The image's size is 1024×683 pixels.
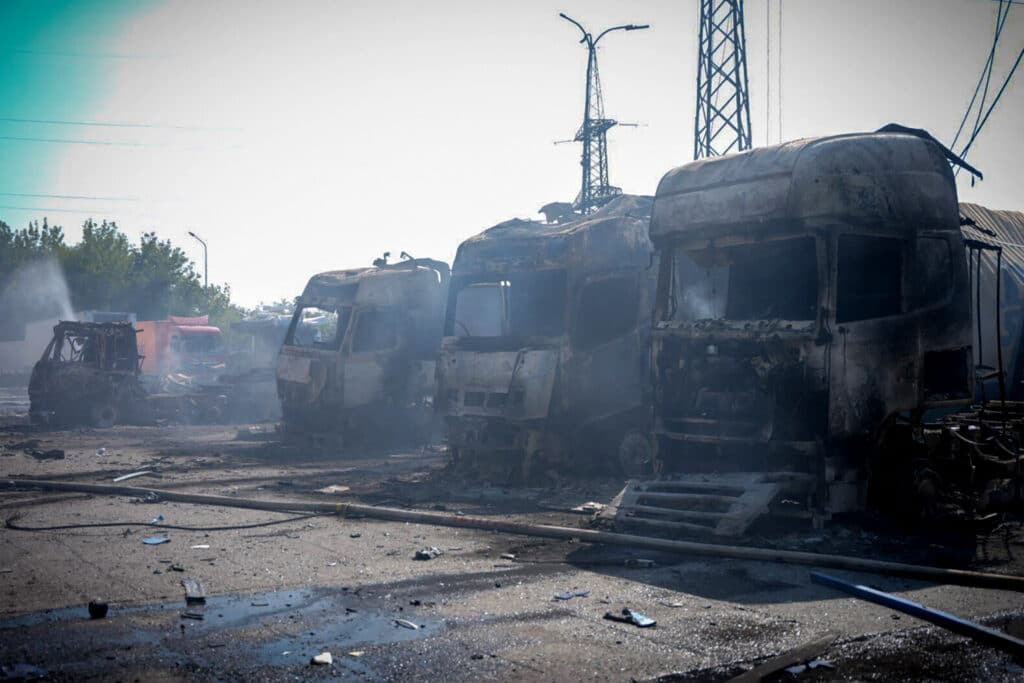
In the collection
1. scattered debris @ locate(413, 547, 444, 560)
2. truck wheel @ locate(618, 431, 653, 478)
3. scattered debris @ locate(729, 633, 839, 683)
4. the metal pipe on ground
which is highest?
truck wheel @ locate(618, 431, 653, 478)

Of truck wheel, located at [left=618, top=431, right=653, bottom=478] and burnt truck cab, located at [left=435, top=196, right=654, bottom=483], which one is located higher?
burnt truck cab, located at [left=435, top=196, right=654, bottom=483]

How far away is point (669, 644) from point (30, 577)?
4.29 meters

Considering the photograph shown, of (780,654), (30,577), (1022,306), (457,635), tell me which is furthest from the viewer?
(1022,306)

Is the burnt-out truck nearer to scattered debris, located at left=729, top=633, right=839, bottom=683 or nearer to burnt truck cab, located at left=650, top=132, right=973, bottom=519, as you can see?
burnt truck cab, located at left=650, top=132, right=973, bottom=519

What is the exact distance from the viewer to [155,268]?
2073 inches

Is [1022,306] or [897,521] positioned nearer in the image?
[897,521]

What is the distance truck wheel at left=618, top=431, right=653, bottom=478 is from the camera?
11.1 metres

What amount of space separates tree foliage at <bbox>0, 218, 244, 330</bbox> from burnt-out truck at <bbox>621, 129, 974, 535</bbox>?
1885 inches

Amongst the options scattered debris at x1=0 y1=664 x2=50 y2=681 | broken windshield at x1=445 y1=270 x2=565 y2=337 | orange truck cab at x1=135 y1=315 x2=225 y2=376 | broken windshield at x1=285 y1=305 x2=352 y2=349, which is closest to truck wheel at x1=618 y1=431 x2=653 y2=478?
broken windshield at x1=445 y1=270 x2=565 y2=337

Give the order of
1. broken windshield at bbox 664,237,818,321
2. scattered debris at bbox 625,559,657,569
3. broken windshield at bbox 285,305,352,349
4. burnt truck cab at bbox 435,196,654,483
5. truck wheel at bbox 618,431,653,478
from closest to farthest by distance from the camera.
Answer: scattered debris at bbox 625,559,657,569, broken windshield at bbox 664,237,818,321, burnt truck cab at bbox 435,196,654,483, truck wheel at bbox 618,431,653,478, broken windshield at bbox 285,305,352,349

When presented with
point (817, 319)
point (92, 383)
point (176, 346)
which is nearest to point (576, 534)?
point (817, 319)

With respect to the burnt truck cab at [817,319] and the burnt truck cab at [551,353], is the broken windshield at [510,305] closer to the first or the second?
the burnt truck cab at [551,353]

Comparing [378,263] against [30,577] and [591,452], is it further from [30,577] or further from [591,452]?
[30,577]

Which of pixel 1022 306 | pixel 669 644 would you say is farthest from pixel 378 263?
pixel 669 644
